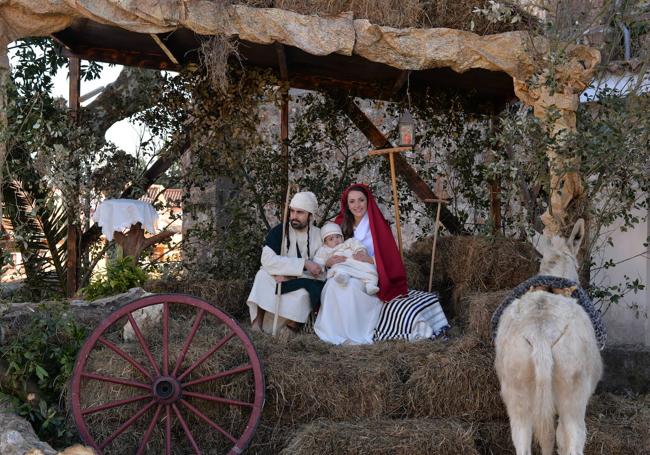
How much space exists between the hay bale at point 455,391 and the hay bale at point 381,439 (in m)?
0.21

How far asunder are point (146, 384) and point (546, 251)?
3066 mm

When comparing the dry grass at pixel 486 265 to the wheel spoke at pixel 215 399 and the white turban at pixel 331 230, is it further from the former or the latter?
the wheel spoke at pixel 215 399

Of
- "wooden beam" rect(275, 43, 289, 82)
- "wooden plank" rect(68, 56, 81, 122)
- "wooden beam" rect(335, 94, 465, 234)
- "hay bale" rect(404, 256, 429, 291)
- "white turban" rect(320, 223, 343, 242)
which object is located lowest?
"hay bale" rect(404, 256, 429, 291)

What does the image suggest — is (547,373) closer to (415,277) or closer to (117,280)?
(415,277)

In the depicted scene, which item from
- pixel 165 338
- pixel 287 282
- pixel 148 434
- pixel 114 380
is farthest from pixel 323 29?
pixel 148 434

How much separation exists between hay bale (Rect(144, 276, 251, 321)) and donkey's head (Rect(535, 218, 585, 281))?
2.71 meters

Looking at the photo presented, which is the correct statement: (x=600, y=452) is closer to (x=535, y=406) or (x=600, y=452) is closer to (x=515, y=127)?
(x=535, y=406)

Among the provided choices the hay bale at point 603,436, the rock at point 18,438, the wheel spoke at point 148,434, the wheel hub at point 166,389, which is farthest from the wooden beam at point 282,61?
the rock at point 18,438

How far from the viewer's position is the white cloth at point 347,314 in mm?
6891

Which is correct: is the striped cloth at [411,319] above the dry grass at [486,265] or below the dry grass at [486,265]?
below

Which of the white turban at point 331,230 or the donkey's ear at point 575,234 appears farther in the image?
the white turban at point 331,230

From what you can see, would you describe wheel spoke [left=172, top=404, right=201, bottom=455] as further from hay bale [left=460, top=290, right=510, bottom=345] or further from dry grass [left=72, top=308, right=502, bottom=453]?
hay bale [left=460, top=290, right=510, bottom=345]

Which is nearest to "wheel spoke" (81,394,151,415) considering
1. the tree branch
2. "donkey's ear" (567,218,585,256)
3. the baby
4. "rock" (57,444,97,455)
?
"rock" (57,444,97,455)

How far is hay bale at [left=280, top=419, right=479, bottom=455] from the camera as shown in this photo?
17.6 ft
